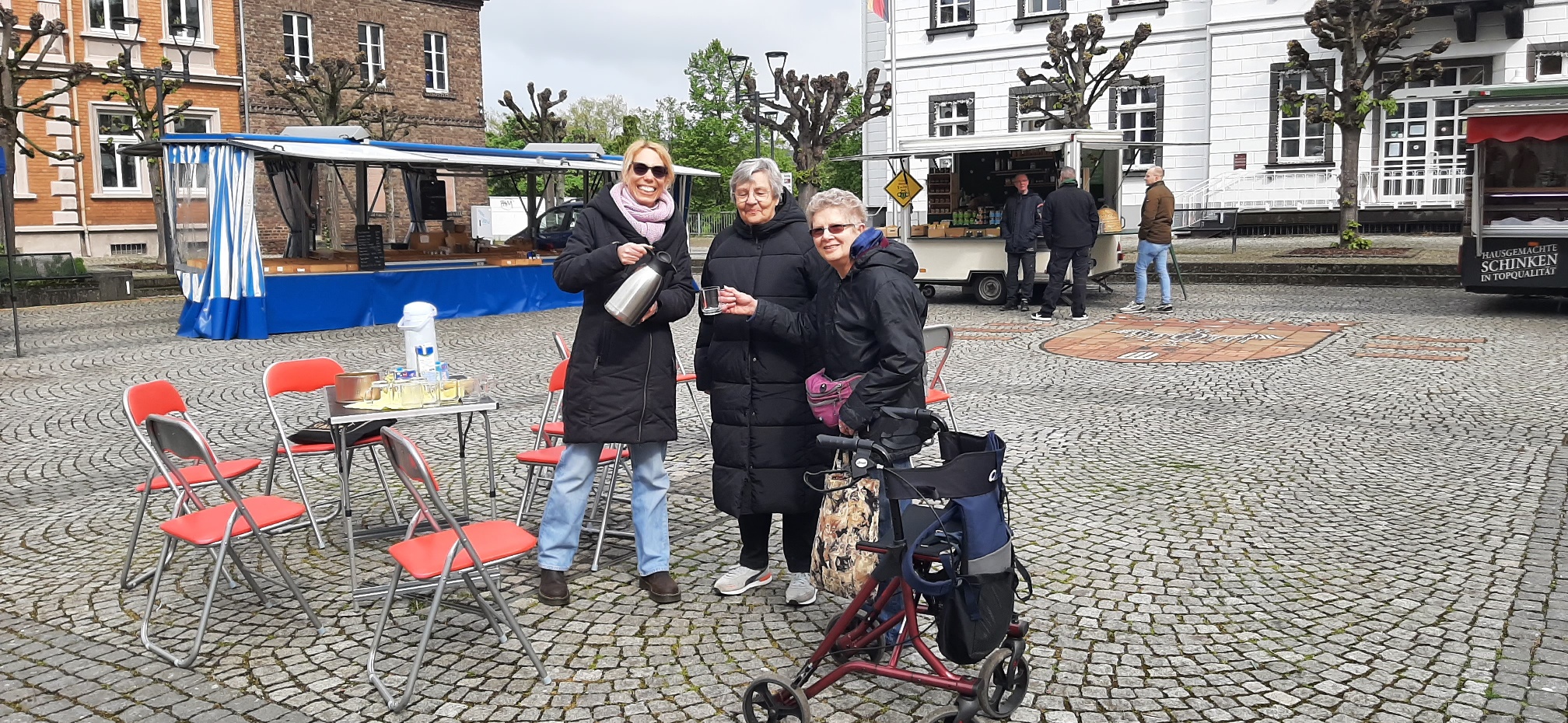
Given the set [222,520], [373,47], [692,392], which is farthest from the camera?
[373,47]

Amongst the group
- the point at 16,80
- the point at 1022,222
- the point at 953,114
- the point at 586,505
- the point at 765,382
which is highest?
the point at 953,114

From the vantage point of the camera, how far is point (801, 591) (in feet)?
15.3

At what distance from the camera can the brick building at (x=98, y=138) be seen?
2794cm

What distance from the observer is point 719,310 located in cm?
419

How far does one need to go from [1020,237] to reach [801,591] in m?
11.5

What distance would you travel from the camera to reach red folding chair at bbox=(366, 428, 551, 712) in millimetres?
3811

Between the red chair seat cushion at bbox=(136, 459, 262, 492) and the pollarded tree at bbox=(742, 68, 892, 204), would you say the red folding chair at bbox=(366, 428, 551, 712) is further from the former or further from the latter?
the pollarded tree at bbox=(742, 68, 892, 204)

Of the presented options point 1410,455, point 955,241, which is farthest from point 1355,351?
point 955,241

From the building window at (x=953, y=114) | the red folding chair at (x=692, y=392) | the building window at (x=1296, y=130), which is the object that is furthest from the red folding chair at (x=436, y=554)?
the building window at (x=953, y=114)

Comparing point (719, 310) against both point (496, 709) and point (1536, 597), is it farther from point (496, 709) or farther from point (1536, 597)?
point (1536, 597)

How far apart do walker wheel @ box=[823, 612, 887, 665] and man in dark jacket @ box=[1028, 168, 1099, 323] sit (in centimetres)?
1136

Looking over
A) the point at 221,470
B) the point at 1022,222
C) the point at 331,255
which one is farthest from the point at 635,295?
the point at 331,255

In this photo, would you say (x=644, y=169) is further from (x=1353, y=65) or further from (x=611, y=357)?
(x=1353, y=65)

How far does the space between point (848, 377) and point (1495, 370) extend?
8.37 meters
